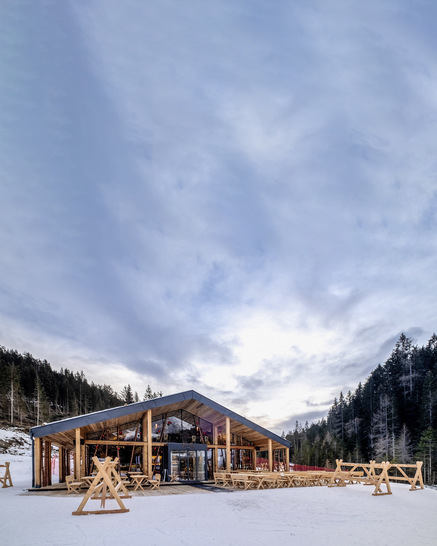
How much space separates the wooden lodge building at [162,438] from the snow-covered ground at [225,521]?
4.75 m

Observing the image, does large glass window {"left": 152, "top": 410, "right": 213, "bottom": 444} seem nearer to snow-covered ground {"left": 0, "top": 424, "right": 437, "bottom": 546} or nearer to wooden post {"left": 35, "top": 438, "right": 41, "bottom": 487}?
wooden post {"left": 35, "top": 438, "right": 41, "bottom": 487}

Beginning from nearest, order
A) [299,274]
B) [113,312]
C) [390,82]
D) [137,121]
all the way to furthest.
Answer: [390,82] < [137,121] < [299,274] < [113,312]

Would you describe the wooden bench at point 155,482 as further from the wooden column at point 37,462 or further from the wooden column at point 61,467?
the wooden column at point 61,467

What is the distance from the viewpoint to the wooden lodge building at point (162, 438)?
63.5 ft

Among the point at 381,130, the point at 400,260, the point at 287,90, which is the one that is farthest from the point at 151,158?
the point at 400,260

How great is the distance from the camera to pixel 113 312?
28.9 m

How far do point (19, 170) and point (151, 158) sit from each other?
6.59 meters

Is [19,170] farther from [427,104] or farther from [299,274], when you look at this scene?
[427,104]

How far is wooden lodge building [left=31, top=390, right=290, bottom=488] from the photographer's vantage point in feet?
63.5

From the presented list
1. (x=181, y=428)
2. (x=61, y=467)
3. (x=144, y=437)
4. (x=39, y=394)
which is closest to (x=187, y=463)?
(x=181, y=428)

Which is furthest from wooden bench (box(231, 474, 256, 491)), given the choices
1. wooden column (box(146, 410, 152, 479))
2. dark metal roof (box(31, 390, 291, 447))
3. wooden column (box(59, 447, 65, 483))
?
wooden column (box(59, 447, 65, 483))

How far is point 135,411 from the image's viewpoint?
18.7m

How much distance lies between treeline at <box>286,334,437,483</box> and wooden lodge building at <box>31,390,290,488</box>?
3074 cm

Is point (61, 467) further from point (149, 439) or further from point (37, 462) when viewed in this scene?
point (149, 439)
